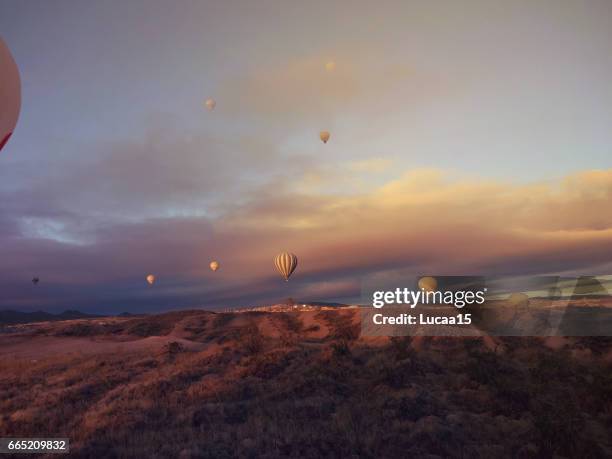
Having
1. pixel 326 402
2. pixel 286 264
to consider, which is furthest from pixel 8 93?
pixel 286 264

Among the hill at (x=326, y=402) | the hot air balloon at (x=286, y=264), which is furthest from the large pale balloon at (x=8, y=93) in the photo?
the hot air balloon at (x=286, y=264)

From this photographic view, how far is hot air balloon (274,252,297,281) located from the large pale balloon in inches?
1334

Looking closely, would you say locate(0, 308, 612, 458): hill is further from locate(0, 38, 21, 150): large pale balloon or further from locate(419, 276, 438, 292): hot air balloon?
locate(419, 276, 438, 292): hot air balloon

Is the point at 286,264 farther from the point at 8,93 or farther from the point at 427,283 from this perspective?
the point at 8,93

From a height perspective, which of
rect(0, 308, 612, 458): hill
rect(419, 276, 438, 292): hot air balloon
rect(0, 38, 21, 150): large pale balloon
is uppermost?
rect(0, 38, 21, 150): large pale balloon

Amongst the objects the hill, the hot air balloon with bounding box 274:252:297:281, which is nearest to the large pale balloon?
the hill

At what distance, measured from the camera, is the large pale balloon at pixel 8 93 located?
15.3 metres

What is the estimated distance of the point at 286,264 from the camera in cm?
4819

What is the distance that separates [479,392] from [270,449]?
330 inches

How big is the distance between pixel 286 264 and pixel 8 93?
1364 inches

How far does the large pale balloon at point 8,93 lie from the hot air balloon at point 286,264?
3388 cm

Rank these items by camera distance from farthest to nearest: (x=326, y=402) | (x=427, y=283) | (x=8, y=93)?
1. (x=427, y=283)
2. (x=8, y=93)
3. (x=326, y=402)

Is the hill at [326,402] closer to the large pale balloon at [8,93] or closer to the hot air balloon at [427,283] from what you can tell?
the large pale balloon at [8,93]

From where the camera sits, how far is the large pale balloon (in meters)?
15.3
